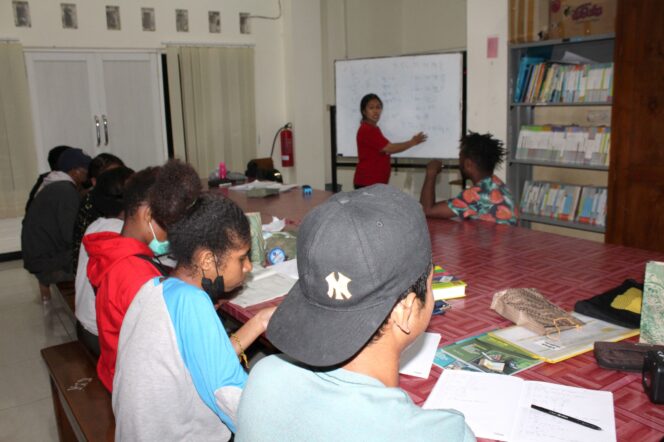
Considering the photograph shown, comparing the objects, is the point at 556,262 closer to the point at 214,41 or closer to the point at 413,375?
the point at 413,375

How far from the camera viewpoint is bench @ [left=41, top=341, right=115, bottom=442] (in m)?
1.81

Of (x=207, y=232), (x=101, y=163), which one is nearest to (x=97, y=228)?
(x=207, y=232)

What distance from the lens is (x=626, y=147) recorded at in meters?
3.83

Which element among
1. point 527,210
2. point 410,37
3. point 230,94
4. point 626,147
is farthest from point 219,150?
point 626,147

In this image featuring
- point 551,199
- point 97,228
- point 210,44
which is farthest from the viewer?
point 210,44

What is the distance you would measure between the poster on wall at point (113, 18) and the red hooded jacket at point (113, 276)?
4.62 metres

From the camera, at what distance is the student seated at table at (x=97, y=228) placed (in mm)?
2205

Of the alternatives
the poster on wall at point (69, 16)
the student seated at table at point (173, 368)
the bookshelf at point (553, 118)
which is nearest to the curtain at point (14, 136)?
the poster on wall at point (69, 16)

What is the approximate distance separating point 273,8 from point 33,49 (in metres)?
2.61

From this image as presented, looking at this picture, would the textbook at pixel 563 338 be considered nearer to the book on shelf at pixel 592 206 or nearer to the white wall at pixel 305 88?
the book on shelf at pixel 592 206

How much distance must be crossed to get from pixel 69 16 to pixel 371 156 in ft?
10.5

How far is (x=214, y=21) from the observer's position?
634 centimetres

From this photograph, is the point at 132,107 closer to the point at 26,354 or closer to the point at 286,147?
the point at 286,147

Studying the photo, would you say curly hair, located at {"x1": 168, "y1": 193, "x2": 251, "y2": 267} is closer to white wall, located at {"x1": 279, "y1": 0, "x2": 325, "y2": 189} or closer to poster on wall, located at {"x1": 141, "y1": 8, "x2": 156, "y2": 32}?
poster on wall, located at {"x1": 141, "y1": 8, "x2": 156, "y2": 32}
